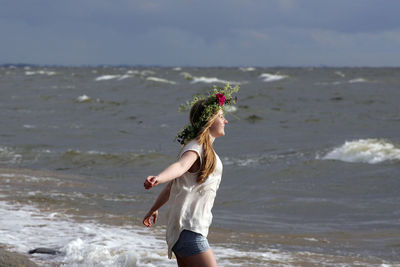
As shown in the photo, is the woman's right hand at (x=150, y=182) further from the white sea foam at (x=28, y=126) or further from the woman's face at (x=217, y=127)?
the white sea foam at (x=28, y=126)

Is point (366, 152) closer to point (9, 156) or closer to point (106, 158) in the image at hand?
point (106, 158)

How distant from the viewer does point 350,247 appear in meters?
7.29

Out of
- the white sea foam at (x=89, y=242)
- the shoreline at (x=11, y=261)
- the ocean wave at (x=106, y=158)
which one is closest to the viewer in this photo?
the shoreline at (x=11, y=261)

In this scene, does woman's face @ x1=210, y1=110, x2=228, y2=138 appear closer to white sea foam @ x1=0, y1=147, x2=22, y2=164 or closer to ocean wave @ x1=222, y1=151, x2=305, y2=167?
ocean wave @ x1=222, y1=151, x2=305, y2=167

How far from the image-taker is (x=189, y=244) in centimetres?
348

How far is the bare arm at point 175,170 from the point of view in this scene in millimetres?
3111

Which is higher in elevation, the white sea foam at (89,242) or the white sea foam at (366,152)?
the white sea foam at (366,152)

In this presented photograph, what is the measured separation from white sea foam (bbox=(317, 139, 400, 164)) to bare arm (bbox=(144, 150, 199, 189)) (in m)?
10.9

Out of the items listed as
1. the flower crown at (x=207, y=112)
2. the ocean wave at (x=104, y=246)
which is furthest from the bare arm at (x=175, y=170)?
the ocean wave at (x=104, y=246)

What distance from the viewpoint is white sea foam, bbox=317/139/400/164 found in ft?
45.7

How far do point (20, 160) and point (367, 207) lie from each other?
25.8 ft

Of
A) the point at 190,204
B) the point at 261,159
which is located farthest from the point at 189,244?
the point at 261,159

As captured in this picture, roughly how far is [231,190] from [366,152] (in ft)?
14.9

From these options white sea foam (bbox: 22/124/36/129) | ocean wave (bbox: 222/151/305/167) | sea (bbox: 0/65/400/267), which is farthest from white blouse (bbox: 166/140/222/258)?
white sea foam (bbox: 22/124/36/129)
